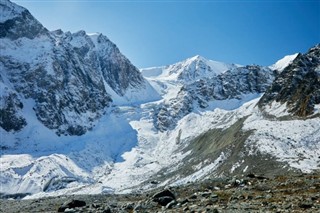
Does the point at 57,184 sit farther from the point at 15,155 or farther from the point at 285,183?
the point at 285,183

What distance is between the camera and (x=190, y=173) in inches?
4333

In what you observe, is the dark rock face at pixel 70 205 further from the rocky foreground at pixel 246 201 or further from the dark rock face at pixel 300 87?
the dark rock face at pixel 300 87

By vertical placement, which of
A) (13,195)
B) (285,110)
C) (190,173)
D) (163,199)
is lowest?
(13,195)

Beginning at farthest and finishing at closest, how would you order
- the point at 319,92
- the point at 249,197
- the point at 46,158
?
1. the point at 46,158
2. the point at 319,92
3. the point at 249,197

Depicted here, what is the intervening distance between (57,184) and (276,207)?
465 ft

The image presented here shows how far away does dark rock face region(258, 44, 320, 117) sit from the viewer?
4579 inches

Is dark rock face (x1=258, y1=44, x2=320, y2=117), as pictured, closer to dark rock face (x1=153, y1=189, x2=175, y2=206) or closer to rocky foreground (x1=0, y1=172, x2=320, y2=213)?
rocky foreground (x1=0, y1=172, x2=320, y2=213)

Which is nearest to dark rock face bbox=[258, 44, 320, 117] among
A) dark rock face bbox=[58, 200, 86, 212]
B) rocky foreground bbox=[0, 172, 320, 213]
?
rocky foreground bbox=[0, 172, 320, 213]

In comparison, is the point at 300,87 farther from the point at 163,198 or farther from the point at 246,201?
the point at 246,201

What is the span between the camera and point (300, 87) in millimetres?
132125

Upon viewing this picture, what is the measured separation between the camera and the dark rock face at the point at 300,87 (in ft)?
382

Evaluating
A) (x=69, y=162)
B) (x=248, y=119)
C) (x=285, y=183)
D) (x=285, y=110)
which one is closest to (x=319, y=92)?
(x=285, y=110)

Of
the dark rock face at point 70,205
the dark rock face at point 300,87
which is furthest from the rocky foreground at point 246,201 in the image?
the dark rock face at point 300,87

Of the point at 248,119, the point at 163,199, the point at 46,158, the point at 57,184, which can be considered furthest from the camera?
the point at 46,158
